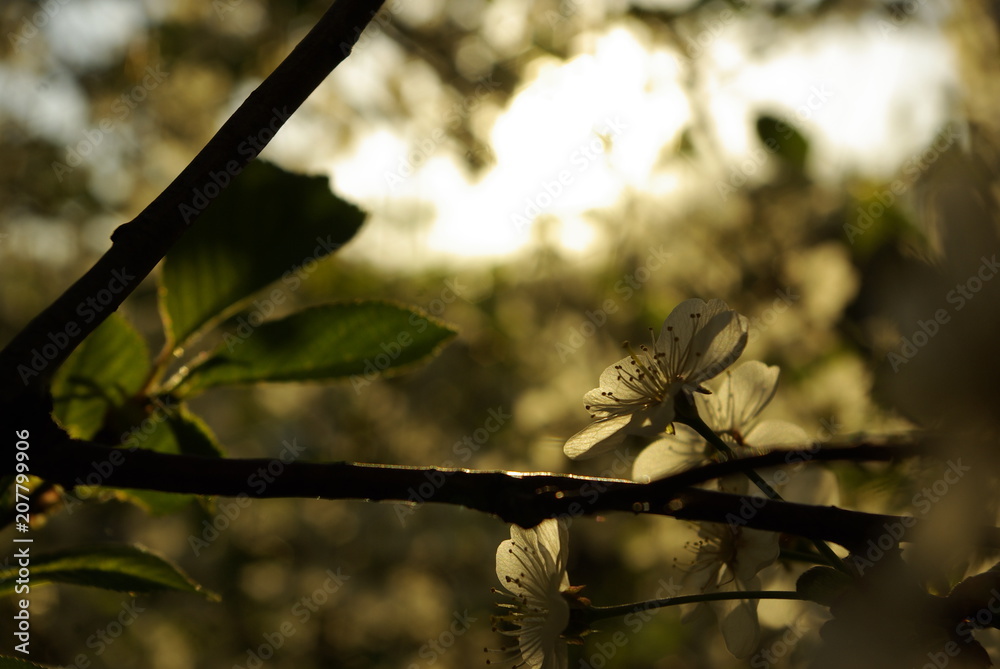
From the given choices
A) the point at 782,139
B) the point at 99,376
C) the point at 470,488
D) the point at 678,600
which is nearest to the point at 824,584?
the point at 678,600

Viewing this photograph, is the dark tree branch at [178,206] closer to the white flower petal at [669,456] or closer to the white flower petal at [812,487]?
the white flower petal at [669,456]

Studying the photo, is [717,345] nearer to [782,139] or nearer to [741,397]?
[741,397]

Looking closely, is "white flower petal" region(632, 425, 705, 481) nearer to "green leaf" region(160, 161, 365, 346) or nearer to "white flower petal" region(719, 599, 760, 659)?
"white flower petal" region(719, 599, 760, 659)

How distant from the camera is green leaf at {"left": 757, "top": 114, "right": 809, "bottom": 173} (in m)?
1.64

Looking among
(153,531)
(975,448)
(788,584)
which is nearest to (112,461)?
(975,448)

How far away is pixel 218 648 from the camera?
2.97 meters

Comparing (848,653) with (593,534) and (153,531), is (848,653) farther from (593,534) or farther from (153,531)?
(153,531)

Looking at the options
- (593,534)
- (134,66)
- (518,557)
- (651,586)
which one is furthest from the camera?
(593,534)

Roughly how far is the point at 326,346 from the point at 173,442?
5.1 inches

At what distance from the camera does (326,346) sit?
578mm

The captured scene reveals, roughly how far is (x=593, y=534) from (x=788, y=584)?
212 cm

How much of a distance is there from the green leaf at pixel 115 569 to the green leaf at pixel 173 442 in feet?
0.15

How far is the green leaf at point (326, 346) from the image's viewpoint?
Result: 0.57 metres

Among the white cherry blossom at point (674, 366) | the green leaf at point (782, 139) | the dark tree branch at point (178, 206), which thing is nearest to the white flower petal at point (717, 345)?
the white cherry blossom at point (674, 366)
